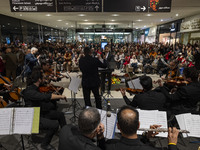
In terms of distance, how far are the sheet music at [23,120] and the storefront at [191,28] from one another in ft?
36.8

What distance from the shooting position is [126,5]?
481 centimetres

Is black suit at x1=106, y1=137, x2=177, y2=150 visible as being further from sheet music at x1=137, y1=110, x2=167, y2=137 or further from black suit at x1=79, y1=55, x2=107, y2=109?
black suit at x1=79, y1=55, x2=107, y2=109

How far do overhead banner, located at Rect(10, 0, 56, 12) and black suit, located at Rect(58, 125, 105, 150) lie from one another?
4.62m

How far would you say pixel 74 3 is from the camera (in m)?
4.78

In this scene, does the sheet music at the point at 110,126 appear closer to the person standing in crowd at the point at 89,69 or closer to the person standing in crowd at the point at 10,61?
the person standing in crowd at the point at 89,69

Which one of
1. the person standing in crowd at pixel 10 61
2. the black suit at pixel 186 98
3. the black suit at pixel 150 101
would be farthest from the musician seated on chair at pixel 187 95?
the person standing in crowd at pixel 10 61

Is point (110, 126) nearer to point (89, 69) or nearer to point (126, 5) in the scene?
point (89, 69)

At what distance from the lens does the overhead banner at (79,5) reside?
4766mm

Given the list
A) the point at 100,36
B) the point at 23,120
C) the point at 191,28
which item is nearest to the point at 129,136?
the point at 23,120

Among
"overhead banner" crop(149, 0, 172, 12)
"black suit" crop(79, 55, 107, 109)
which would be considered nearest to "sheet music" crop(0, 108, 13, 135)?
"black suit" crop(79, 55, 107, 109)

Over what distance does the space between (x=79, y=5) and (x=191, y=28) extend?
30.6ft

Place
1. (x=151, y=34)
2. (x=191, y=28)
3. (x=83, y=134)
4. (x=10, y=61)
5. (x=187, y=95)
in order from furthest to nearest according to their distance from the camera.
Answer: (x=151, y=34) < (x=191, y=28) < (x=10, y=61) < (x=187, y=95) < (x=83, y=134)

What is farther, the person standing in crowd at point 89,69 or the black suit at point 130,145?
the person standing in crowd at point 89,69

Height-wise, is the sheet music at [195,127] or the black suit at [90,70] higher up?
the black suit at [90,70]
